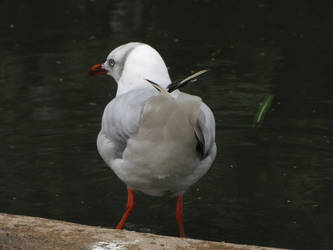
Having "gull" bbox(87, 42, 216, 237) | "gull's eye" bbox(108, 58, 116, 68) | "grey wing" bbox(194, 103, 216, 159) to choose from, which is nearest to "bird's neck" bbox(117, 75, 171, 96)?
"gull" bbox(87, 42, 216, 237)

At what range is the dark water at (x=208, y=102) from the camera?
16.3 feet

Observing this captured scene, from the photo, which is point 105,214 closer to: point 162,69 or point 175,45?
point 162,69

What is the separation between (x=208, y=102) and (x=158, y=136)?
3.22m

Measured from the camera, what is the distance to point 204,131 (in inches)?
154

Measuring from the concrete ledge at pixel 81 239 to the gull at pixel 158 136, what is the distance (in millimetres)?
469

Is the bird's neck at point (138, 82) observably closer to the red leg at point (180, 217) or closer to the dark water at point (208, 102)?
the red leg at point (180, 217)

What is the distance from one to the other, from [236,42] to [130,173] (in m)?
5.25

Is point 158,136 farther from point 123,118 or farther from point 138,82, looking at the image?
point 138,82

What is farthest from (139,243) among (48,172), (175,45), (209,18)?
(209,18)

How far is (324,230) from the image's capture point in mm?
4688

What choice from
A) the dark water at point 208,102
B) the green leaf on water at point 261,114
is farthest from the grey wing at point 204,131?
the green leaf on water at point 261,114

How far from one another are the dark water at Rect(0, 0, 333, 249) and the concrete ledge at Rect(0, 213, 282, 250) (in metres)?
1.07

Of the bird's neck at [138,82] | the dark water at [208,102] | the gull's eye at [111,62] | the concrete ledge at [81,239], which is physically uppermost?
the bird's neck at [138,82]

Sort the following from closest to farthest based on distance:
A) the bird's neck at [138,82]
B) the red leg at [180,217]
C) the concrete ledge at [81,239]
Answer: the concrete ledge at [81,239] → the bird's neck at [138,82] → the red leg at [180,217]
